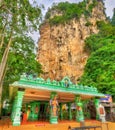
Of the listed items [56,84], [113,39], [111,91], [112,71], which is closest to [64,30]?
[113,39]

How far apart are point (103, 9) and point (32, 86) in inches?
1188

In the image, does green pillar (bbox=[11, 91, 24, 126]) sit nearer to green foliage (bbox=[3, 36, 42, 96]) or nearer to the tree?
the tree

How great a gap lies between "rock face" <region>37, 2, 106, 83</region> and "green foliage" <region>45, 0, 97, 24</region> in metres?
0.79

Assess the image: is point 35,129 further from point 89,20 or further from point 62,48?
point 89,20

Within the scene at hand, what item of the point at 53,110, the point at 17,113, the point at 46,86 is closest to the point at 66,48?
the point at 46,86

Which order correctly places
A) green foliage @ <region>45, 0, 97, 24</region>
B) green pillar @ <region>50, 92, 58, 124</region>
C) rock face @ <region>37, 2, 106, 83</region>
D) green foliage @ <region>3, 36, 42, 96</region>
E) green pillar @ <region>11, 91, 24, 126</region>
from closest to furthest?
green pillar @ <region>11, 91, 24, 126</region>, green pillar @ <region>50, 92, 58, 124</region>, green foliage @ <region>3, 36, 42, 96</region>, rock face @ <region>37, 2, 106, 83</region>, green foliage @ <region>45, 0, 97, 24</region>

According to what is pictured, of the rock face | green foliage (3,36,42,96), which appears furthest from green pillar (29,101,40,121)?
the rock face

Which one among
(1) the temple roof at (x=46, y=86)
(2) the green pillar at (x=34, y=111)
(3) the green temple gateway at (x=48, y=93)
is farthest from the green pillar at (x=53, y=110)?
(2) the green pillar at (x=34, y=111)

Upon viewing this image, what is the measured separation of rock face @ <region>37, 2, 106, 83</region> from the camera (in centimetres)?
2566

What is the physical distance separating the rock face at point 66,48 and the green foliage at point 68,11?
0.79 meters

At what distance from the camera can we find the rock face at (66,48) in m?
25.7

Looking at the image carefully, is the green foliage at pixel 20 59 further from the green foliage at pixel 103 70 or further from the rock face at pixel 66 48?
the rock face at pixel 66 48

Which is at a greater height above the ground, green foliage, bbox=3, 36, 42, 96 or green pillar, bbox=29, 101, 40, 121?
green foliage, bbox=3, 36, 42, 96

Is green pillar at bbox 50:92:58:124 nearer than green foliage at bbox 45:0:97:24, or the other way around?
green pillar at bbox 50:92:58:124
